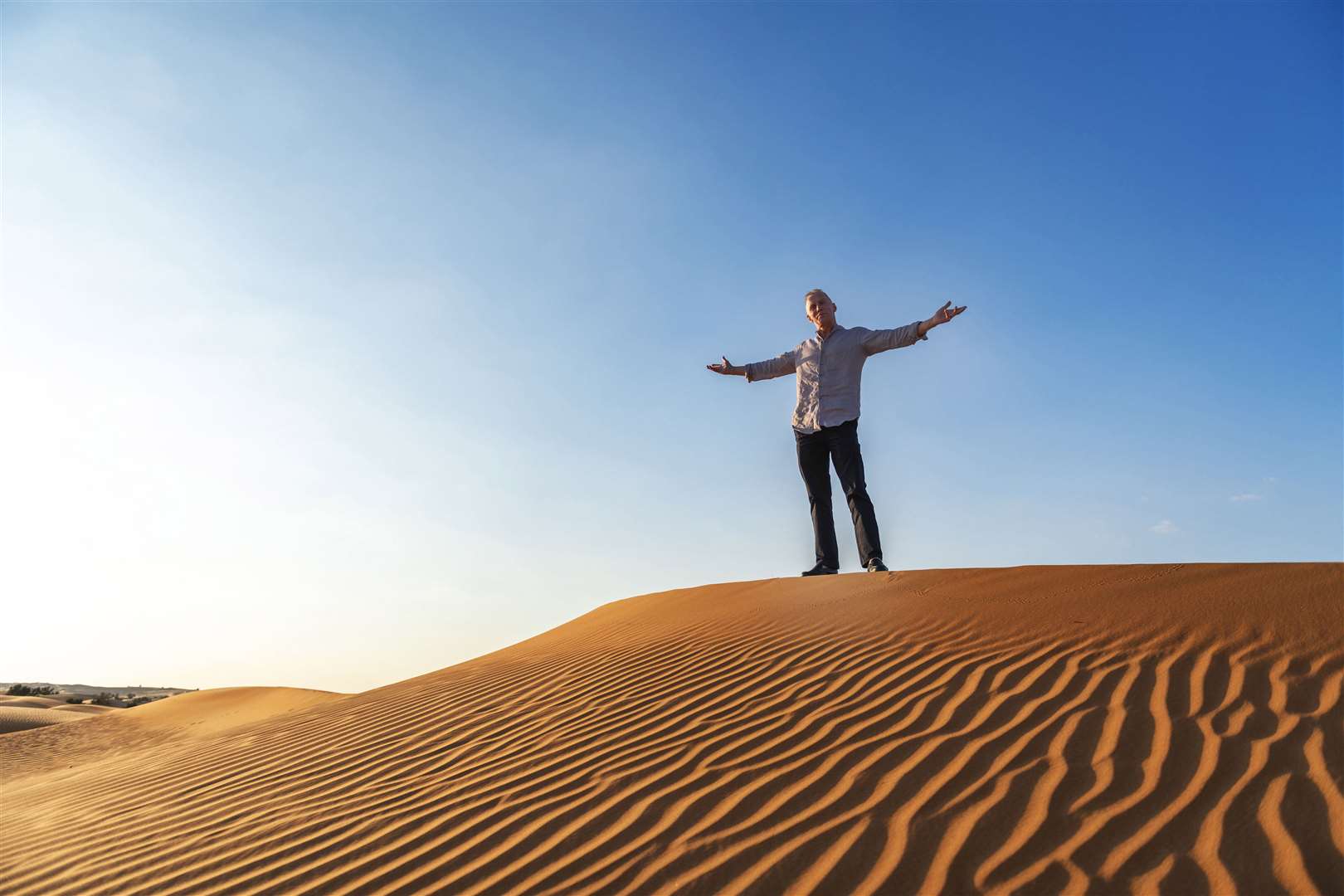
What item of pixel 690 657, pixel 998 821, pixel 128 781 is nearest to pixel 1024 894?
pixel 998 821

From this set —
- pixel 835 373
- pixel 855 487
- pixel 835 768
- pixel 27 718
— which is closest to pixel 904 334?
pixel 835 373

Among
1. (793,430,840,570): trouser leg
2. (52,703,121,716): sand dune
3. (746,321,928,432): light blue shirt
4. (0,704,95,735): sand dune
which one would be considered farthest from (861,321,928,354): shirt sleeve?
(52,703,121,716): sand dune

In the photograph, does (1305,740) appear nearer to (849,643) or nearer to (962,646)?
(962,646)

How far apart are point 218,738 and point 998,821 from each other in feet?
21.9

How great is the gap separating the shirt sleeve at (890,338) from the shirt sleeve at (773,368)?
81cm

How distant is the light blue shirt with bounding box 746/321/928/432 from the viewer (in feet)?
25.3

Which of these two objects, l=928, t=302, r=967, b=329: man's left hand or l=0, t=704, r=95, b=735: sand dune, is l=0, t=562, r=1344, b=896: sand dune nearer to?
l=928, t=302, r=967, b=329: man's left hand

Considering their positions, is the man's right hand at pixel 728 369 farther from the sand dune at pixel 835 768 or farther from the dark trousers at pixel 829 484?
the sand dune at pixel 835 768

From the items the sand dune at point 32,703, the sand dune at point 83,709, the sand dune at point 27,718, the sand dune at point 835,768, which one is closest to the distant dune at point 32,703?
the sand dune at point 32,703

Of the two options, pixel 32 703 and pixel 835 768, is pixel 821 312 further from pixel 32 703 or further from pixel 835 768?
pixel 32 703

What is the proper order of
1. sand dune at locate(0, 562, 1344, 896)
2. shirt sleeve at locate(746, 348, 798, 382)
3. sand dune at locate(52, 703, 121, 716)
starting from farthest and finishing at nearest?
sand dune at locate(52, 703, 121, 716) < shirt sleeve at locate(746, 348, 798, 382) < sand dune at locate(0, 562, 1344, 896)

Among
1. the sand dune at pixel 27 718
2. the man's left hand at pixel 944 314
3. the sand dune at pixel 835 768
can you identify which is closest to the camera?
the sand dune at pixel 835 768

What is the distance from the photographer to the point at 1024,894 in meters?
2.63

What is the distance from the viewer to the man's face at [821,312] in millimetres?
7984
